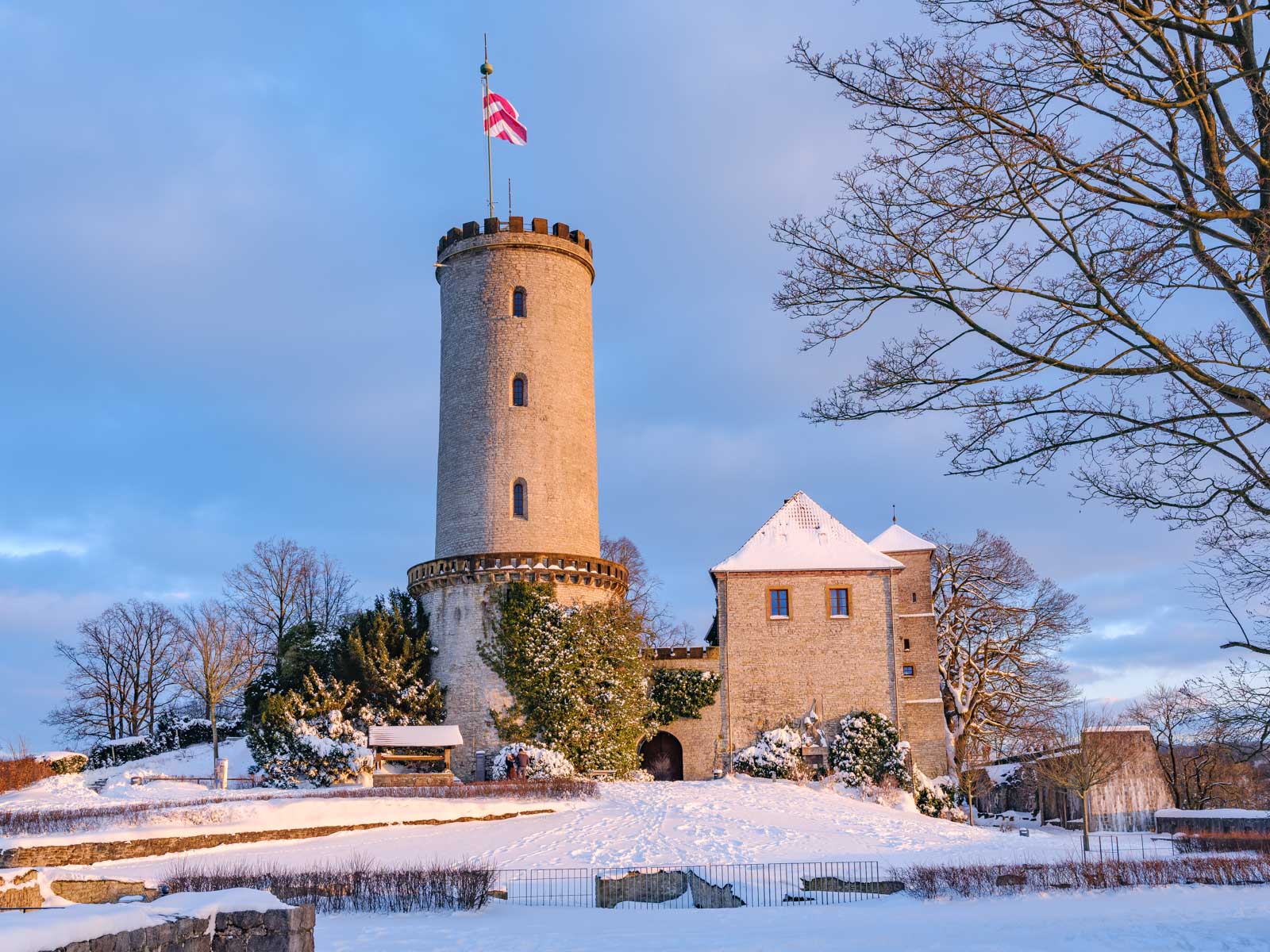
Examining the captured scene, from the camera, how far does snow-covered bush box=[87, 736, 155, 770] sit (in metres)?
38.3

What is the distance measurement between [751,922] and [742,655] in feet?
65.6

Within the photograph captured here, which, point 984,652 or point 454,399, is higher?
point 454,399

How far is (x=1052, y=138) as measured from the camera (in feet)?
30.2

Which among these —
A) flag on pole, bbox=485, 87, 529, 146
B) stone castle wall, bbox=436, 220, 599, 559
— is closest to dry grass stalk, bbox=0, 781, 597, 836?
stone castle wall, bbox=436, 220, 599, 559

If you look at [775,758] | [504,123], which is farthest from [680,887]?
[504,123]

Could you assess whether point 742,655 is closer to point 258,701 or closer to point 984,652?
point 984,652

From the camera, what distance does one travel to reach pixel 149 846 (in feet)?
61.1

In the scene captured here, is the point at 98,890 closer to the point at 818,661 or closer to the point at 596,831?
the point at 596,831

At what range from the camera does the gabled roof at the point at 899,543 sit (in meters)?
38.7

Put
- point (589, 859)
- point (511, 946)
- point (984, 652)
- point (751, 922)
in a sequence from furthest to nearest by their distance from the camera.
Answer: point (984, 652), point (589, 859), point (751, 922), point (511, 946)

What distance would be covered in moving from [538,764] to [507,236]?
15.7 m

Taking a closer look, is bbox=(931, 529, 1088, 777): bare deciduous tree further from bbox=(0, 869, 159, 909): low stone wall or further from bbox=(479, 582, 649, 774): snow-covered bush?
bbox=(0, 869, 159, 909): low stone wall

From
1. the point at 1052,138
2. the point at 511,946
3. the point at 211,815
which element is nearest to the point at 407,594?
the point at 211,815

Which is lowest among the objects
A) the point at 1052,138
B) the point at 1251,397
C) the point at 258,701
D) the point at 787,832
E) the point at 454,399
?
the point at 787,832
